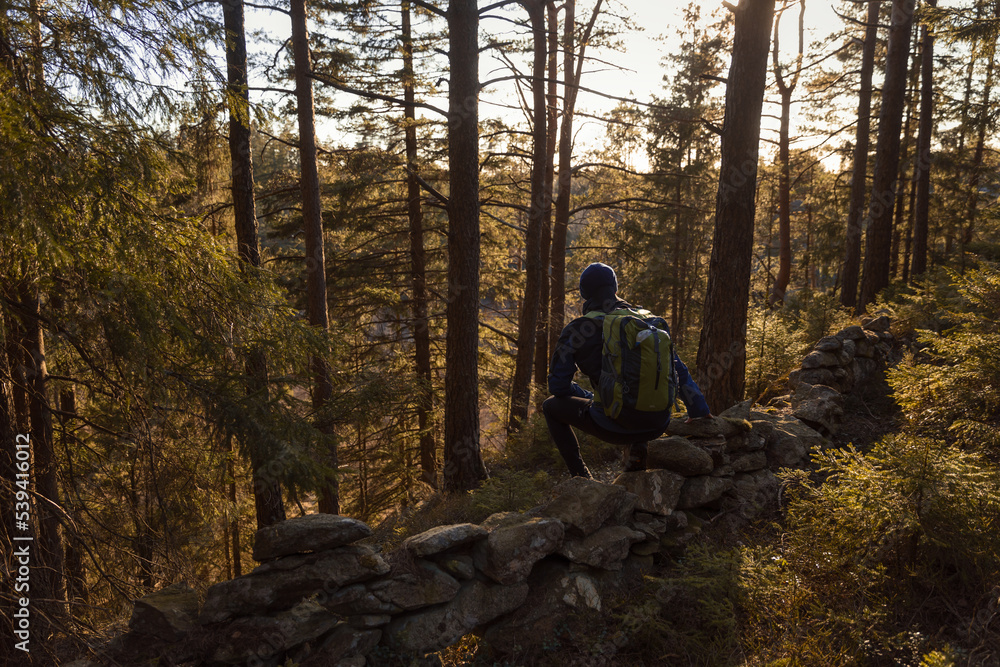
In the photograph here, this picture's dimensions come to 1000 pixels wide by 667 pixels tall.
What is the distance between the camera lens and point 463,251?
7137 mm

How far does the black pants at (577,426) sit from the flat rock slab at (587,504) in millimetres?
278

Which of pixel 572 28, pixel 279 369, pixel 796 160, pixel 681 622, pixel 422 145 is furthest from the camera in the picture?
pixel 796 160

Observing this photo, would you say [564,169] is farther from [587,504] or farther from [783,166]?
[587,504]

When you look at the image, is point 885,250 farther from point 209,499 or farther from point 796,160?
point 209,499

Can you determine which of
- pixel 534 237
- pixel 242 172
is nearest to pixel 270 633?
pixel 242 172

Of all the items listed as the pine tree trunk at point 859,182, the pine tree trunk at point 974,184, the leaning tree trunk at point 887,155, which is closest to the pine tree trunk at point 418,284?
the leaning tree trunk at point 887,155

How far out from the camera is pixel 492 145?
1266cm

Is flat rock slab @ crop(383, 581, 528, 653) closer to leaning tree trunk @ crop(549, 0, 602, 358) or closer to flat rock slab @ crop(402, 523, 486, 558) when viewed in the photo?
flat rock slab @ crop(402, 523, 486, 558)

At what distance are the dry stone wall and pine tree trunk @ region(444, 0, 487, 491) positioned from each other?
3.30 m

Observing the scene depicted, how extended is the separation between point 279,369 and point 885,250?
1234cm

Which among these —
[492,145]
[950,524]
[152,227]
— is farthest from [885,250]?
[152,227]

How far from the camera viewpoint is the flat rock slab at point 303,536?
346 centimetres

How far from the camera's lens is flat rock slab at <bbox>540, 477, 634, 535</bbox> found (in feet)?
12.5

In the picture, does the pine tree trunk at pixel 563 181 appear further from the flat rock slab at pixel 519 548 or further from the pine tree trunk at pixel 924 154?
the pine tree trunk at pixel 924 154
